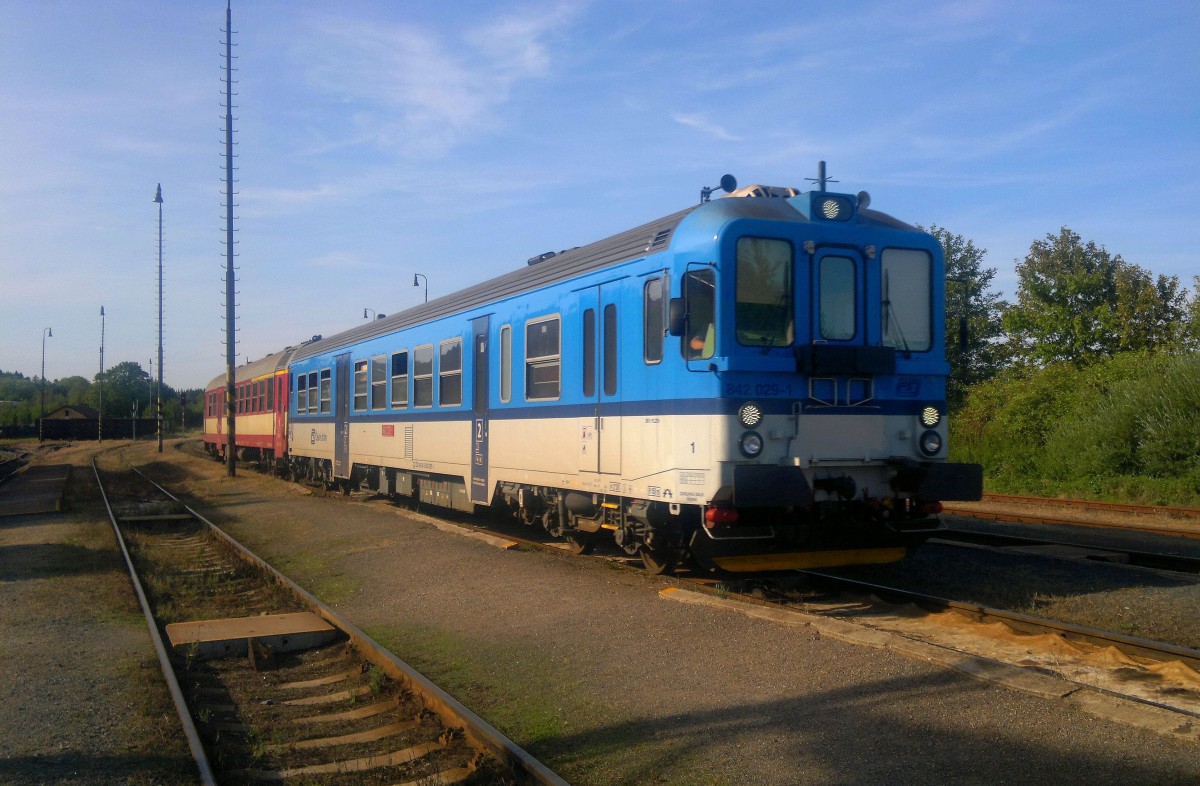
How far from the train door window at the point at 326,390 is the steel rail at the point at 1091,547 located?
12390 mm

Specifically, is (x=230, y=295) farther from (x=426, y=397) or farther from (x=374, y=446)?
(x=426, y=397)

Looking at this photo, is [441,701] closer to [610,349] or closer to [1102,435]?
[610,349]

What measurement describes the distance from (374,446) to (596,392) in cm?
844

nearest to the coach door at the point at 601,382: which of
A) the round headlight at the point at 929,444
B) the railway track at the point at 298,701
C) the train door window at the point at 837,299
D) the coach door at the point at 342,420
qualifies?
the train door window at the point at 837,299

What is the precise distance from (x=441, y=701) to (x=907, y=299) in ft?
17.6

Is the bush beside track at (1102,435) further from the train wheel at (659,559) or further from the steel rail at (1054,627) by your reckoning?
the train wheel at (659,559)

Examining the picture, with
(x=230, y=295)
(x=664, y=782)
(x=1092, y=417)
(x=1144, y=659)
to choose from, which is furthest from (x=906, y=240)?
(x=230, y=295)

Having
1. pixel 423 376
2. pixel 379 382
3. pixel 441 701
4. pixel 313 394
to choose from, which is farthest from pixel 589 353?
pixel 313 394

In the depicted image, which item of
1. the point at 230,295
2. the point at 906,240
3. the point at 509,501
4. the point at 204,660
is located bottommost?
the point at 204,660

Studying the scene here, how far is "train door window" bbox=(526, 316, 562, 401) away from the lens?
33.1ft

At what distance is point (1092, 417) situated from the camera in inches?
764

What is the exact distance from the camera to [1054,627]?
6.73 m

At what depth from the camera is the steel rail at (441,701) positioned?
4.49 metres

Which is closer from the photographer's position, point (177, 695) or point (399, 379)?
point (177, 695)
